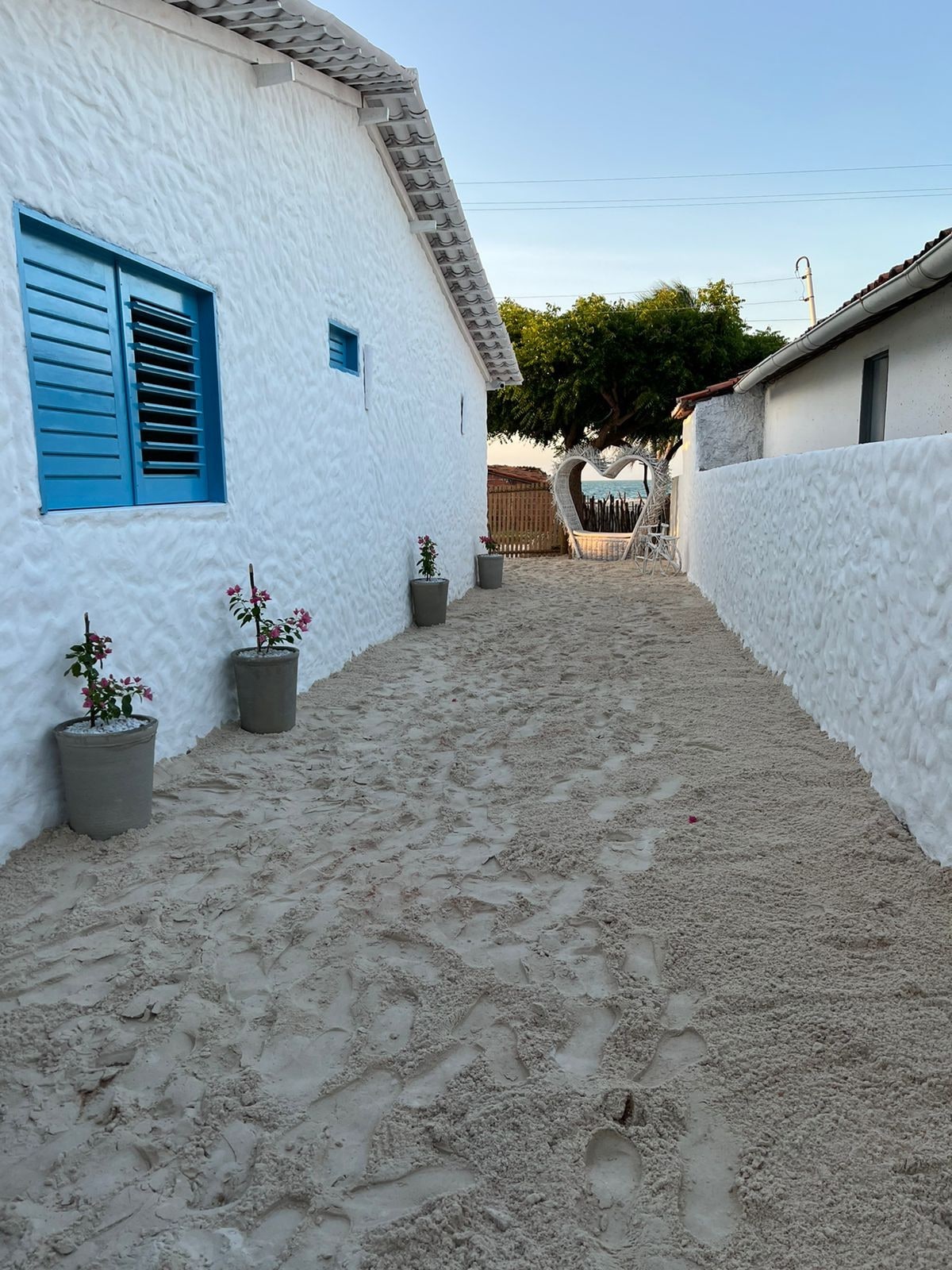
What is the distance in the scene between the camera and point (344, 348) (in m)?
7.66

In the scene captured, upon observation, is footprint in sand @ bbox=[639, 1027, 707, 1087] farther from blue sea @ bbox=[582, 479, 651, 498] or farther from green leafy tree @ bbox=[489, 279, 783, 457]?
green leafy tree @ bbox=[489, 279, 783, 457]

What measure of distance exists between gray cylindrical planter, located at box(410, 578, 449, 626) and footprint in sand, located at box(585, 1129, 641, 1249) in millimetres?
7655

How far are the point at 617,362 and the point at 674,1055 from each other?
21448 mm

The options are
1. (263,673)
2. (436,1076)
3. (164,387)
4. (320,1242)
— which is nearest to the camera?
(320,1242)

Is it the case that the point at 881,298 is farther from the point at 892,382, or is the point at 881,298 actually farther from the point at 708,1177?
the point at 708,1177

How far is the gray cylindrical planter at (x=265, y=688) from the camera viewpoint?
17.2ft

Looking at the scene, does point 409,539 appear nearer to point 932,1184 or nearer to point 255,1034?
point 255,1034

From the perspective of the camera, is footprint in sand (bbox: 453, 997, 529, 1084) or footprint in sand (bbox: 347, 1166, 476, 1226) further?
footprint in sand (bbox: 453, 997, 529, 1084)

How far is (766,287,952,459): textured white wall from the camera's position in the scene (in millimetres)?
6746

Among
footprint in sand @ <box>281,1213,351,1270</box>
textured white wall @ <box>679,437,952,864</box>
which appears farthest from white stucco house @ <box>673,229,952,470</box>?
footprint in sand @ <box>281,1213,351,1270</box>

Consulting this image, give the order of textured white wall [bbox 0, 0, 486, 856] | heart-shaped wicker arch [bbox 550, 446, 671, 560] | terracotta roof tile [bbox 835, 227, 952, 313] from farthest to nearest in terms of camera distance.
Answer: heart-shaped wicker arch [bbox 550, 446, 671, 560] < terracotta roof tile [bbox 835, 227, 952, 313] < textured white wall [bbox 0, 0, 486, 856]

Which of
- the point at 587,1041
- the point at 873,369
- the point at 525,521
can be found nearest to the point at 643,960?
the point at 587,1041

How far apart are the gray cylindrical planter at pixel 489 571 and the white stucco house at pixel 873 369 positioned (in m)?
4.49

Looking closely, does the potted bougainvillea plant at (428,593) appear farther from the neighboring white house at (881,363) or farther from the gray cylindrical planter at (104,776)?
the gray cylindrical planter at (104,776)
